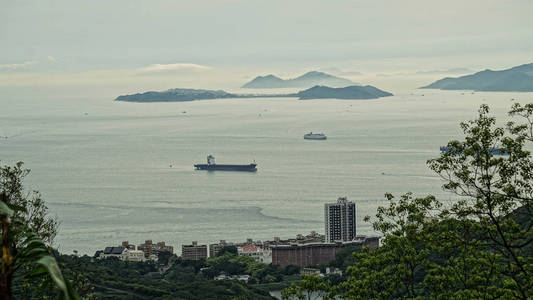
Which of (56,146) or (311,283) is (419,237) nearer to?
(311,283)

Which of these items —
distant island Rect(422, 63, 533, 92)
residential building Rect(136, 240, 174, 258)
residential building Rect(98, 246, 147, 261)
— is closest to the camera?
residential building Rect(98, 246, 147, 261)

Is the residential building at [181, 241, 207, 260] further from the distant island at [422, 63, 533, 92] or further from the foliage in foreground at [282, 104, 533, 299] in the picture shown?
the distant island at [422, 63, 533, 92]

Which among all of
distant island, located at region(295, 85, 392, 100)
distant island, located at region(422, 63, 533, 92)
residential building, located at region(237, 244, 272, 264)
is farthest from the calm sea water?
distant island, located at region(295, 85, 392, 100)

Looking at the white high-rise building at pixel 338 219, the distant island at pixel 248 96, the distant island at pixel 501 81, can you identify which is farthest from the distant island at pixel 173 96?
the white high-rise building at pixel 338 219

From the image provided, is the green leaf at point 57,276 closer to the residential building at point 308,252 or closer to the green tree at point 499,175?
the green tree at point 499,175

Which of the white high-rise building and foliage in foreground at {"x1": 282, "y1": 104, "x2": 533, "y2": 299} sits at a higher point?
foliage in foreground at {"x1": 282, "y1": 104, "x2": 533, "y2": 299}

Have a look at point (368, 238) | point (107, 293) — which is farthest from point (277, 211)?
point (107, 293)
